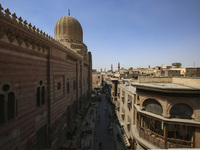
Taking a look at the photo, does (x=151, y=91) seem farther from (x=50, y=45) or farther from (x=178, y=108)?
(x=50, y=45)

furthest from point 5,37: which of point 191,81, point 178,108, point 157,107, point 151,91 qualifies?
point 191,81

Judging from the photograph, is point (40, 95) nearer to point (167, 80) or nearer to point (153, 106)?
point (153, 106)

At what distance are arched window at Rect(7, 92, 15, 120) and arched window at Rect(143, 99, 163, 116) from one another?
7.99 metres

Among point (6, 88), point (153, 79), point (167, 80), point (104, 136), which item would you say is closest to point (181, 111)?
point (153, 79)

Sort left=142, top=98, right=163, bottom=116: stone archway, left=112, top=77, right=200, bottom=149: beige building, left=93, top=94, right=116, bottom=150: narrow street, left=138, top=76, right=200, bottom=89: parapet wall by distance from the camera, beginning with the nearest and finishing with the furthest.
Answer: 1. left=112, top=77, right=200, bottom=149: beige building
2. left=142, top=98, right=163, bottom=116: stone archway
3. left=138, top=76, right=200, bottom=89: parapet wall
4. left=93, top=94, right=116, bottom=150: narrow street

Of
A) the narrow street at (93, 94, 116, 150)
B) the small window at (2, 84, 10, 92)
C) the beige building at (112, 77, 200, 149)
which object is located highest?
the small window at (2, 84, 10, 92)

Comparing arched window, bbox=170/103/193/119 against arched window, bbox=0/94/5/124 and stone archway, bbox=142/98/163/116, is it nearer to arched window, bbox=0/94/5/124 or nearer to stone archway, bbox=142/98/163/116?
stone archway, bbox=142/98/163/116

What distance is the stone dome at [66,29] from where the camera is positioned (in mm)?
22328

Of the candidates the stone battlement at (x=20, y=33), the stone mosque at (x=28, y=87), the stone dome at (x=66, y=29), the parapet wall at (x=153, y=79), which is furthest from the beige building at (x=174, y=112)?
the stone dome at (x=66, y=29)

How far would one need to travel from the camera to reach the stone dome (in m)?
22.3

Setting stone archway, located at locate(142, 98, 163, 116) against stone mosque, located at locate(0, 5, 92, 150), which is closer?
stone mosque, located at locate(0, 5, 92, 150)

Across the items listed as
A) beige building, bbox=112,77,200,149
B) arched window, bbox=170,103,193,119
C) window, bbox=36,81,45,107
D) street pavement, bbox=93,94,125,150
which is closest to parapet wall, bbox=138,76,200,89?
beige building, bbox=112,77,200,149

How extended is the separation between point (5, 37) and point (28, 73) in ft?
7.28

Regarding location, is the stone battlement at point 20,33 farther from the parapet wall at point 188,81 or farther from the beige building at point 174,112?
the parapet wall at point 188,81
